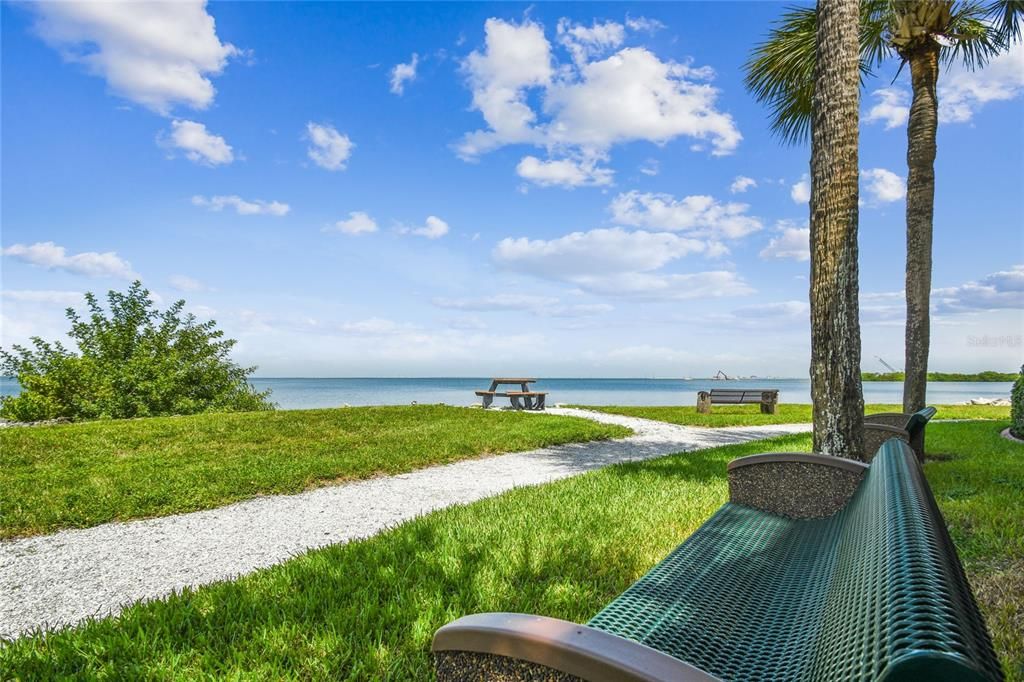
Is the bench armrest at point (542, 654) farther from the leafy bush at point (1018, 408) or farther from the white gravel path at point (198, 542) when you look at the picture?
A: the leafy bush at point (1018, 408)

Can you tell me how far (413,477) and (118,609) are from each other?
384 centimetres

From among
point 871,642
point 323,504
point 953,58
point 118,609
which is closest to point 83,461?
point 323,504

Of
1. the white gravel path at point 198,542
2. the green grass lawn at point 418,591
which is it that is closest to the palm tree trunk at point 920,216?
the green grass lawn at point 418,591

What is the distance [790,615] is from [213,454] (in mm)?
8060

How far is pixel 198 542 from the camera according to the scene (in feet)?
14.8

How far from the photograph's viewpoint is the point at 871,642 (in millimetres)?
835

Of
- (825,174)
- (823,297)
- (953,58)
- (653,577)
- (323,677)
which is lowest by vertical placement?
(323,677)

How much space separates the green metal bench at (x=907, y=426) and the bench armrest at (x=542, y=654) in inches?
220

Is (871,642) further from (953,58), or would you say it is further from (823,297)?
(953,58)

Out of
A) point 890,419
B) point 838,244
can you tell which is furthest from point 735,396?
point 838,244

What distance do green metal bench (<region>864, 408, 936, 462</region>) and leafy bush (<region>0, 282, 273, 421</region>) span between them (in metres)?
15.1

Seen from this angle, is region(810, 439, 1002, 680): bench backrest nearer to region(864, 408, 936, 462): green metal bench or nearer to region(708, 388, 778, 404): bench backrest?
region(864, 408, 936, 462): green metal bench

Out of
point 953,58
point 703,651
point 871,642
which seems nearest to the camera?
point 871,642

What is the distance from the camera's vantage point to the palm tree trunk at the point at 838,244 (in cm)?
493
